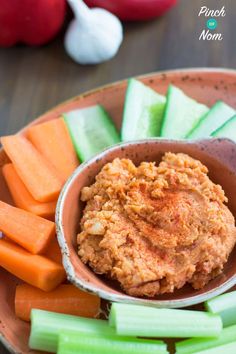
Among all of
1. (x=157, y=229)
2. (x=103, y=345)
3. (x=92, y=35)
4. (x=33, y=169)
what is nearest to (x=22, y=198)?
(x=33, y=169)

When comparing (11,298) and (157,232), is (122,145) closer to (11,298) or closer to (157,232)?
(157,232)

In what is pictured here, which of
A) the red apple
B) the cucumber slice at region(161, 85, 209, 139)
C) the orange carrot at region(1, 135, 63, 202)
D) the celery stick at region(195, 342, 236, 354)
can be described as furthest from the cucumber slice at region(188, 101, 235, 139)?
the red apple

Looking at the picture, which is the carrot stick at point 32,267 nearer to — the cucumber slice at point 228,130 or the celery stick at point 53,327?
the celery stick at point 53,327

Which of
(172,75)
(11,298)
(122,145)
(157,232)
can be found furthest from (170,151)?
(11,298)

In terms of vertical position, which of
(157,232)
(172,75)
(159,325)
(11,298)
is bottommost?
(11,298)

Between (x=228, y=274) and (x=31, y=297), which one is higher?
(x=228, y=274)

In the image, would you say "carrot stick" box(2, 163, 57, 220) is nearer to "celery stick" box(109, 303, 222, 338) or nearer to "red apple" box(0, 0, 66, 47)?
"celery stick" box(109, 303, 222, 338)

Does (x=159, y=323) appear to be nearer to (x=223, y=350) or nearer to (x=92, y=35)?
(x=223, y=350)
